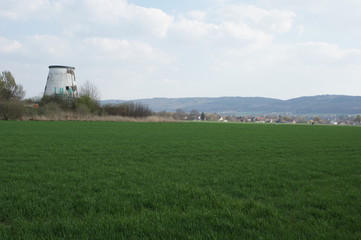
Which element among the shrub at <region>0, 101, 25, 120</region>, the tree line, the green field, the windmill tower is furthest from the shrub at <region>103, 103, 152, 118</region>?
the green field

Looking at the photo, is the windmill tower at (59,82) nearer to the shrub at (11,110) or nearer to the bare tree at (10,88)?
the bare tree at (10,88)

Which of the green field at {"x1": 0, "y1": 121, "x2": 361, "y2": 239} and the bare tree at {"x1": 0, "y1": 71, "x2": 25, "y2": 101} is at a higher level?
the bare tree at {"x1": 0, "y1": 71, "x2": 25, "y2": 101}

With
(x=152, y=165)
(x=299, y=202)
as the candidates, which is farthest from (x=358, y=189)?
(x=152, y=165)

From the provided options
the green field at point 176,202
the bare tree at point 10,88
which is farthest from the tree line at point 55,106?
the green field at point 176,202

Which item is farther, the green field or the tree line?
the tree line

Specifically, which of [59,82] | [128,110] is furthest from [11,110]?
[128,110]

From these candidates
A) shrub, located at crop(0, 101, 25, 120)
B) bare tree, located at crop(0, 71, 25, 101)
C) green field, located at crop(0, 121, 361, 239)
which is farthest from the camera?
bare tree, located at crop(0, 71, 25, 101)

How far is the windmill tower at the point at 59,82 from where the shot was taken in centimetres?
7419

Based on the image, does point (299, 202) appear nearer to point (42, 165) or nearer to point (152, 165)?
point (152, 165)

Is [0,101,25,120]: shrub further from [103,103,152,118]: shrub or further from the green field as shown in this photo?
the green field

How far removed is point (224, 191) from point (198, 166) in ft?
12.6

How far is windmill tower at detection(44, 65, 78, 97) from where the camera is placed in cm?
7419

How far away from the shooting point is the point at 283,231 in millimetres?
4781

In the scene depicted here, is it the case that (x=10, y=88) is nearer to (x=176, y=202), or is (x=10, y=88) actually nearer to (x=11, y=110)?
(x=11, y=110)
